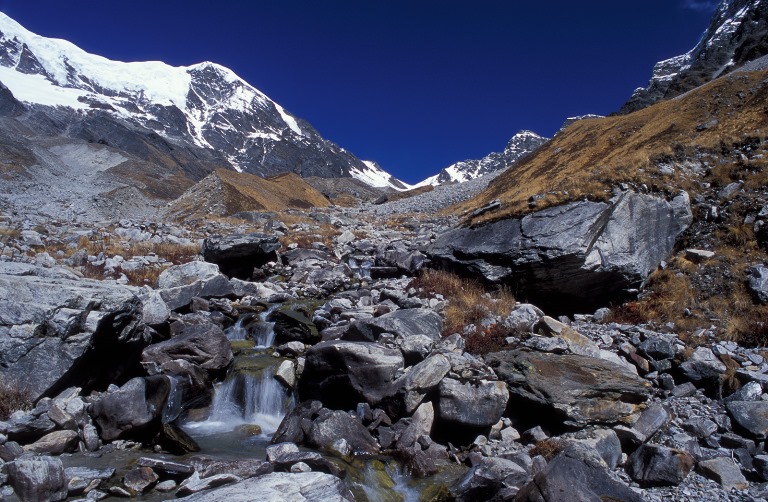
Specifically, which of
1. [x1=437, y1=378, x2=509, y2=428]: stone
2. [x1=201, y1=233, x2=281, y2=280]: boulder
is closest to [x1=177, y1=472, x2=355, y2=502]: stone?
[x1=437, y1=378, x2=509, y2=428]: stone

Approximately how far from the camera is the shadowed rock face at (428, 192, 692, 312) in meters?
11.3

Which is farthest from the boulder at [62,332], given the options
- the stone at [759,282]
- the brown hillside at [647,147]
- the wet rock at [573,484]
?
the stone at [759,282]

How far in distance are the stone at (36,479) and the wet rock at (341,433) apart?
338 cm

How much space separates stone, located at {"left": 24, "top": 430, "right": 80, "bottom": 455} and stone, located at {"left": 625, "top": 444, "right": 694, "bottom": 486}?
835 centimetres

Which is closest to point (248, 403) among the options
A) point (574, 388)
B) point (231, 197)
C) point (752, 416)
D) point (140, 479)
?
point (140, 479)

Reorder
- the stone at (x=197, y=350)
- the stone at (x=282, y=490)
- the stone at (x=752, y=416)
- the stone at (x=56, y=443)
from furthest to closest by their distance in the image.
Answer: the stone at (x=197, y=350), the stone at (x=752, y=416), the stone at (x=56, y=443), the stone at (x=282, y=490)

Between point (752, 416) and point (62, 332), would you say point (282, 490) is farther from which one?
point (752, 416)

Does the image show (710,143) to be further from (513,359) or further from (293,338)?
(293,338)

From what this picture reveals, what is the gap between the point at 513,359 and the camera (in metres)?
8.60

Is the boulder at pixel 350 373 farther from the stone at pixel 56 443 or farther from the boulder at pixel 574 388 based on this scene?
the stone at pixel 56 443

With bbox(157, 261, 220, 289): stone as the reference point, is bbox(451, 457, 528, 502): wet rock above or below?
below

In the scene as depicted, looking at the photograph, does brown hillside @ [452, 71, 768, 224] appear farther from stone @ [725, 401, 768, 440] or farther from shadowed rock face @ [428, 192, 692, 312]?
stone @ [725, 401, 768, 440]

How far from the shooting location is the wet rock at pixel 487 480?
5938 millimetres

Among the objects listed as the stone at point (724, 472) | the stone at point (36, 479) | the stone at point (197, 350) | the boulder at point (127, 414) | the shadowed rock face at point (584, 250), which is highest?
the shadowed rock face at point (584, 250)
